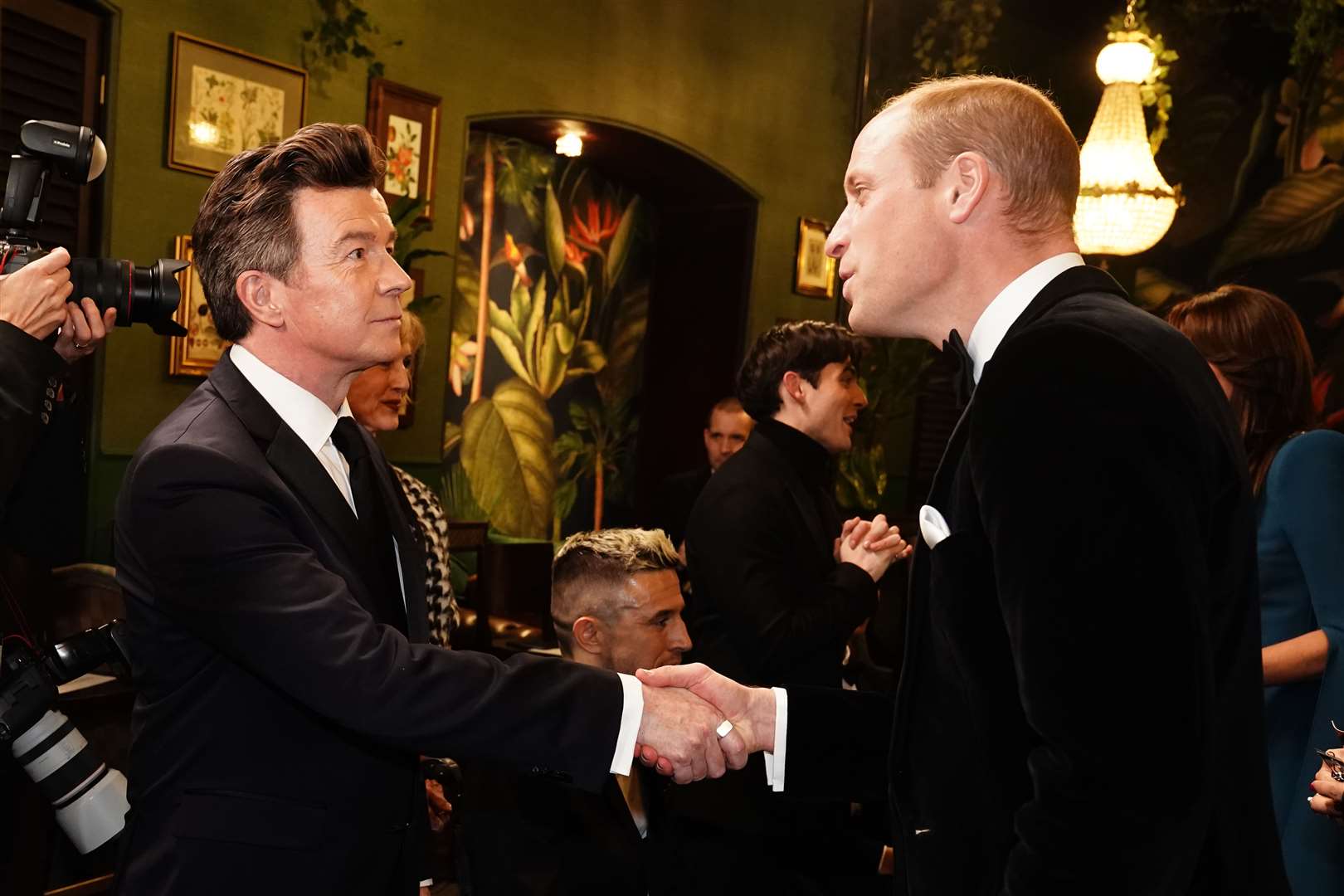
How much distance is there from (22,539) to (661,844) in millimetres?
1302

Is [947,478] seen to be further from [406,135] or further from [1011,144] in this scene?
[406,135]

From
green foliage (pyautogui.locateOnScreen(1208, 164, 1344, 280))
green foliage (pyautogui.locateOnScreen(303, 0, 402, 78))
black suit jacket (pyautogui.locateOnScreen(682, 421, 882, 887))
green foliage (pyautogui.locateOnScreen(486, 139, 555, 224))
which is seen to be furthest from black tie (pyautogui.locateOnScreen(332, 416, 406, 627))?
green foliage (pyautogui.locateOnScreen(1208, 164, 1344, 280))

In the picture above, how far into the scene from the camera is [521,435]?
6.49 meters

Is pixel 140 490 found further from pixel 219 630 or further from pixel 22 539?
pixel 22 539

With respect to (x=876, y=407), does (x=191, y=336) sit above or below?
above

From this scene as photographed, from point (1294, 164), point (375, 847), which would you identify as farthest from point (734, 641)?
point (1294, 164)

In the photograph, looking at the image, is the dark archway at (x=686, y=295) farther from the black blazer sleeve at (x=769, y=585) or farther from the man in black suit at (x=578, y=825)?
the man in black suit at (x=578, y=825)

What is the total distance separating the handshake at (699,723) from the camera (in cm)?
166

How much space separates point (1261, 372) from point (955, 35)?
5.47 m

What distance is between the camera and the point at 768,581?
274 centimetres

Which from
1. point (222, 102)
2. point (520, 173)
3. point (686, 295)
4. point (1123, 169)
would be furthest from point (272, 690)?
point (686, 295)

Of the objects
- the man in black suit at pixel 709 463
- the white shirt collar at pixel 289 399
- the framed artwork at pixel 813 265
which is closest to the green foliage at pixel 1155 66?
the framed artwork at pixel 813 265

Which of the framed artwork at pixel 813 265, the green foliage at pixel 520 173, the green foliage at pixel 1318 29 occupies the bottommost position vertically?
the framed artwork at pixel 813 265

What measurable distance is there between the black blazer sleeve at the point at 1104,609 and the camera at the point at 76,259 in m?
1.60
